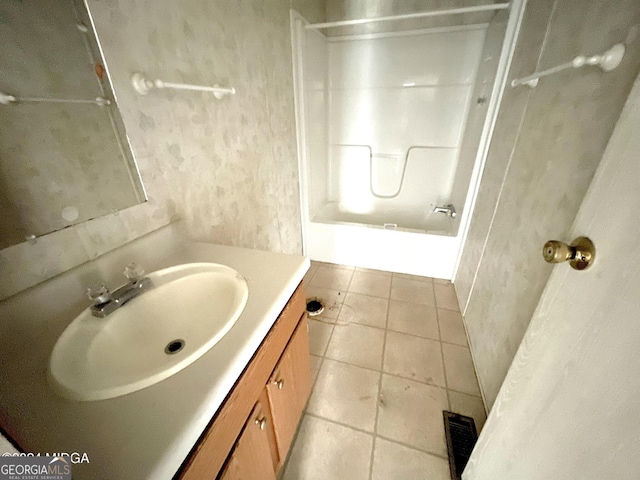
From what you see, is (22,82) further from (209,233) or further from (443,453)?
(443,453)

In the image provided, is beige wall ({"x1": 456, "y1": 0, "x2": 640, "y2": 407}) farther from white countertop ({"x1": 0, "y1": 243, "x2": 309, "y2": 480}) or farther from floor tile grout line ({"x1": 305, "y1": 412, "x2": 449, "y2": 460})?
white countertop ({"x1": 0, "y1": 243, "x2": 309, "y2": 480})

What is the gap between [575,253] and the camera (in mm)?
479

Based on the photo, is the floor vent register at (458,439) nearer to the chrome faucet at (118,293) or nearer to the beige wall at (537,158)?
the beige wall at (537,158)

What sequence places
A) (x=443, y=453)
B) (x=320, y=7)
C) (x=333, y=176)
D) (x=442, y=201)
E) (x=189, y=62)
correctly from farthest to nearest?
(x=333, y=176), (x=442, y=201), (x=320, y=7), (x=443, y=453), (x=189, y=62)

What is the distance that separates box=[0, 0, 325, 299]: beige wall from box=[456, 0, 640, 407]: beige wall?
1297mm

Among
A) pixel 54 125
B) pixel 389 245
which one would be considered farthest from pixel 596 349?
pixel 389 245

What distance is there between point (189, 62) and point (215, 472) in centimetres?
122

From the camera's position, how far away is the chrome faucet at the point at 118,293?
602mm

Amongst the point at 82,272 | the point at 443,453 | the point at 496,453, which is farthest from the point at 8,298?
the point at 443,453

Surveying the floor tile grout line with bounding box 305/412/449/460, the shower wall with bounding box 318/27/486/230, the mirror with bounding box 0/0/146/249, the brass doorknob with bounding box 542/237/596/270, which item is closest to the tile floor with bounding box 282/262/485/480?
the floor tile grout line with bounding box 305/412/449/460

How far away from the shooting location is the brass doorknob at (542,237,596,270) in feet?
1.52

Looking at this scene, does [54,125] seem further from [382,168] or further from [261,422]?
[382,168]

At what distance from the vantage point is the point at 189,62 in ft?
3.03

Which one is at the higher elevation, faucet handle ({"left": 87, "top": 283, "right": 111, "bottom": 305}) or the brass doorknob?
the brass doorknob
